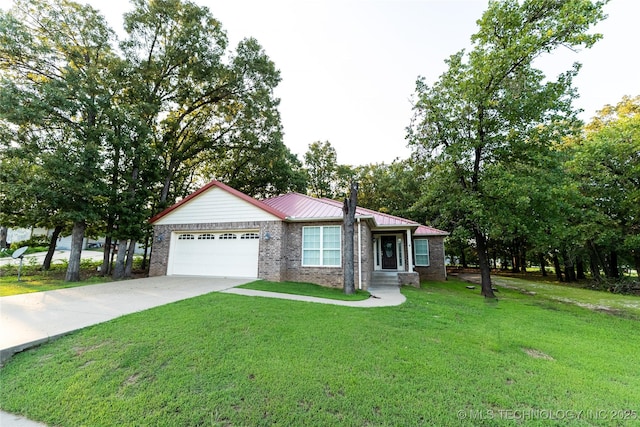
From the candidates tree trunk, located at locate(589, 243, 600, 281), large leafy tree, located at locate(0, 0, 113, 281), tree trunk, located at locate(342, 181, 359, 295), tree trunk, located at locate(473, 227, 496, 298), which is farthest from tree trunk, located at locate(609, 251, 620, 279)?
large leafy tree, located at locate(0, 0, 113, 281)

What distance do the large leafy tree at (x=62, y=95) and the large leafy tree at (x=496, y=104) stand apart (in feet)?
46.8

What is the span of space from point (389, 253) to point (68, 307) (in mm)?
13208

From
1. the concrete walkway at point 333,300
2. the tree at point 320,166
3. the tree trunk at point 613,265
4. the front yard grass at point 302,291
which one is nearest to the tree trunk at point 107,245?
the front yard grass at point 302,291

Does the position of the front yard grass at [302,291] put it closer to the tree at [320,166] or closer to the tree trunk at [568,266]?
the tree at [320,166]

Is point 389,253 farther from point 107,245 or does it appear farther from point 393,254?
point 107,245

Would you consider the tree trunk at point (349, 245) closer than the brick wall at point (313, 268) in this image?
Yes

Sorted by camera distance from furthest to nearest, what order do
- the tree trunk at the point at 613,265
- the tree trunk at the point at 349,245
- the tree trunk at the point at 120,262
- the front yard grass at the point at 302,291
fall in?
the tree trunk at the point at 613,265 → the tree trunk at the point at 120,262 → the tree trunk at the point at 349,245 → the front yard grass at the point at 302,291

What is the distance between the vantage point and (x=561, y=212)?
33.1 feet

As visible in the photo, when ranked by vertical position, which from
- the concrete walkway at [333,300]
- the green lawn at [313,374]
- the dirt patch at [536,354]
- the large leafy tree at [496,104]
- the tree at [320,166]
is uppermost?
the tree at [320,166]

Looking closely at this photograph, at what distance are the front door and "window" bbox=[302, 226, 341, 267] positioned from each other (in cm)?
513

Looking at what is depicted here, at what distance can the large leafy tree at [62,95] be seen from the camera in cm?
1016

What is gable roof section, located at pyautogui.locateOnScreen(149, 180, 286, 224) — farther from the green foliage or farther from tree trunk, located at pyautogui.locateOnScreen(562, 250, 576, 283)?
tree trunk, located at pyautogui.locateOnScreen(562, 250, 576, 283)

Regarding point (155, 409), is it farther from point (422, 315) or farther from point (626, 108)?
point (626, 108)

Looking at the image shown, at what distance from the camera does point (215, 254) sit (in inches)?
473
